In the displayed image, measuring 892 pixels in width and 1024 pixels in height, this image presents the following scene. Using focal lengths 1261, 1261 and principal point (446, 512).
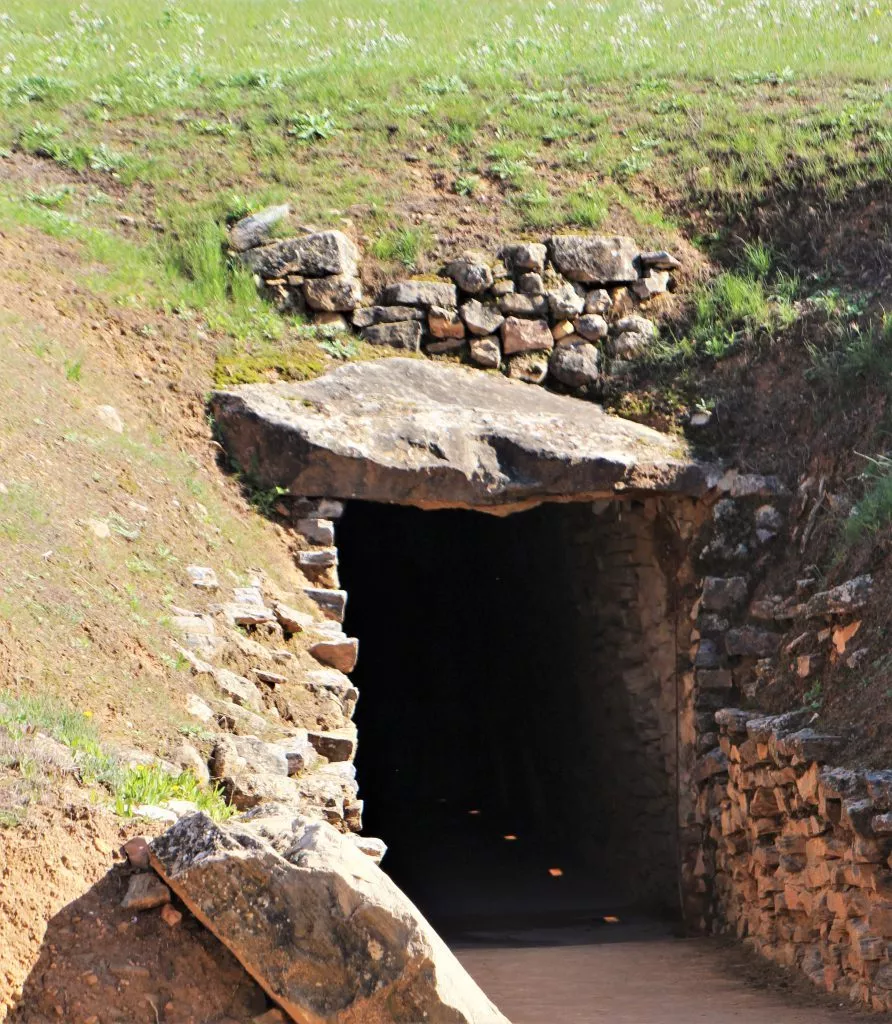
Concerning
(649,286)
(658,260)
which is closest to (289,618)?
(649,286)

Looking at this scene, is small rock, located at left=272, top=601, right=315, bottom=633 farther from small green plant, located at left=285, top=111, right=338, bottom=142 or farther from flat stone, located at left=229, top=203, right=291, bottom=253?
small green plant, located at left=285, top=111, right=338, bottom=142

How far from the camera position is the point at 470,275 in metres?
9.65

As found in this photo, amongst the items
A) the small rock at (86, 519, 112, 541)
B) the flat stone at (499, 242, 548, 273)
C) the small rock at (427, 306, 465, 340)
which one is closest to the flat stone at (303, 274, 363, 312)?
the small rock at (427, 306, 465, 340)

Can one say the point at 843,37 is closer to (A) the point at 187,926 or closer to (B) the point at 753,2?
(B) the point at 753,2

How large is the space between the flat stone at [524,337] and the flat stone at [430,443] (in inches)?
24.0

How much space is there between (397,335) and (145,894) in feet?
19.9

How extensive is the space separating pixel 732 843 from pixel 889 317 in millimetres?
3827

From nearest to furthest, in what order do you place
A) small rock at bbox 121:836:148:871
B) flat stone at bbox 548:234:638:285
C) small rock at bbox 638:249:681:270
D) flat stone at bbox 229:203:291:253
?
small rock at bbox 121:836:148:871 → flat stone at bbox 229:203:291:253 → flat stone at bbox 548:234:638:285 → small rock at bbox 638:249:681:270

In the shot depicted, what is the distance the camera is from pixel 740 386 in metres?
9.27

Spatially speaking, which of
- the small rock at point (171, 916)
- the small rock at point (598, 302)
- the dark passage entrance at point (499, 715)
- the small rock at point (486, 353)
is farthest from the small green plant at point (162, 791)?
the small rock at point (598, 302)

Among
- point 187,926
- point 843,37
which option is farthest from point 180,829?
point 843,37

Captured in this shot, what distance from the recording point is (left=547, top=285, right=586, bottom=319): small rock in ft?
31.6

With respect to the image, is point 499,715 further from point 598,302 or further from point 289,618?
point 289,618

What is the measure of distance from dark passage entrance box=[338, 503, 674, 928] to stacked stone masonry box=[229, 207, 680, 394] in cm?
134
